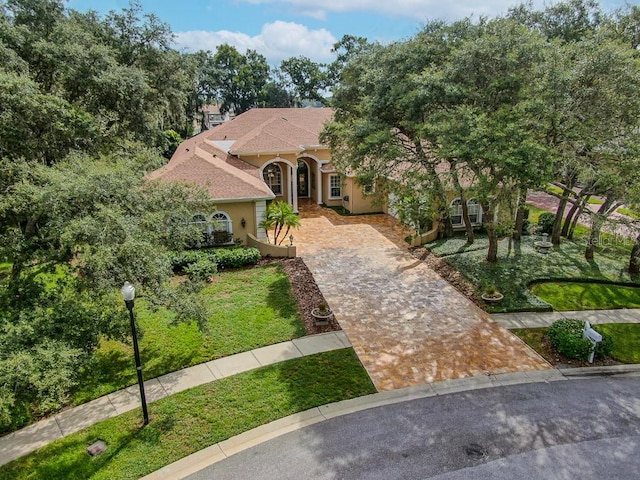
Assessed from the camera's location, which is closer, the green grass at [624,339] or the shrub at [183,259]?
the green grass at [624,339]

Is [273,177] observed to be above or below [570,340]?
above

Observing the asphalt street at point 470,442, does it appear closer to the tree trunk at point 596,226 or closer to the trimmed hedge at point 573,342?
the trimmed hedge at point 573,342

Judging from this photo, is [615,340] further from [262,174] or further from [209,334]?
[262,174]

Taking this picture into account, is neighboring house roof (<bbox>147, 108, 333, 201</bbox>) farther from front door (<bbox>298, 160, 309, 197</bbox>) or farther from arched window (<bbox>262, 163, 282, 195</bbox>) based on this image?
front door (<bbox>298, 160, 309, 197</bbox>)

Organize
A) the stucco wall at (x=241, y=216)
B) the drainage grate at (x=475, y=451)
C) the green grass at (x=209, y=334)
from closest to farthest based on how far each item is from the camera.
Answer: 1. the drainage grate at (x=475, y=451)
2. the green grass at (x=209, y=334)
3. the stucco wall at (x=241, y=216)

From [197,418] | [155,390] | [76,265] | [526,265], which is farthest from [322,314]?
[526,265]

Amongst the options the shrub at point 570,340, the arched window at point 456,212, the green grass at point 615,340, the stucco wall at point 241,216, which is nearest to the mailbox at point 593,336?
the shrub at point 570,340

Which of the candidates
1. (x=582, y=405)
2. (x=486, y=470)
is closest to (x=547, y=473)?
(x=486, y=470)
